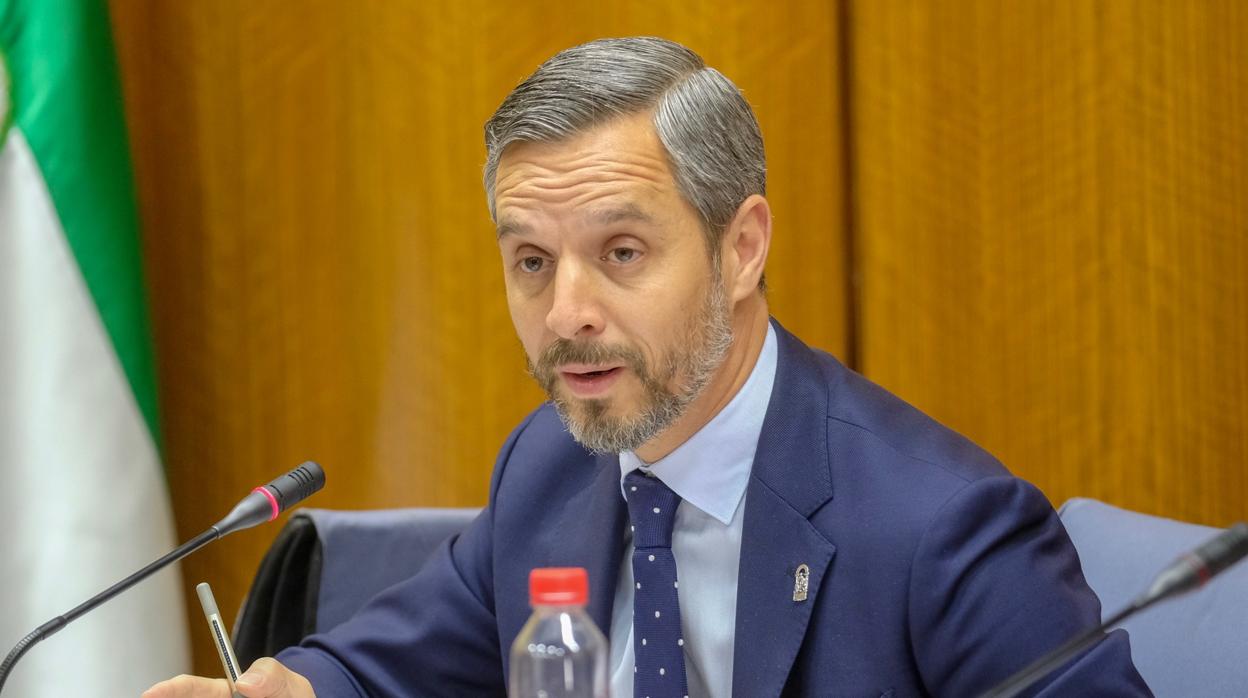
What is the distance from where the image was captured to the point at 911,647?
5.10 ft

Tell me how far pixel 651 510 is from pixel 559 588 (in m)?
0.54

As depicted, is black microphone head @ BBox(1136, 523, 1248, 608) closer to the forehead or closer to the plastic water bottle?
the plastic water bottle

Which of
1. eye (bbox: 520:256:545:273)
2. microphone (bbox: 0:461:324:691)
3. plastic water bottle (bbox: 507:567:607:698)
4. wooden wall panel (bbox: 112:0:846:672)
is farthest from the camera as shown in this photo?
wooden wall panel (bbox: 112:0:846:672)

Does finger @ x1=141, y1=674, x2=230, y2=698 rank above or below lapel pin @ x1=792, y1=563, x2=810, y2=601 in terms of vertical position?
below

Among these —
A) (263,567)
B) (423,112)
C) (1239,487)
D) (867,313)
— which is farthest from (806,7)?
(263,567)

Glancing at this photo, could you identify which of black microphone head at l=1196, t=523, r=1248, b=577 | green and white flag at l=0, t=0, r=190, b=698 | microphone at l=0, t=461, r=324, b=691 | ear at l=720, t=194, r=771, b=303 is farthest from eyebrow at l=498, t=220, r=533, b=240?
green and white flag at l=0, t=0, r=190, b=698

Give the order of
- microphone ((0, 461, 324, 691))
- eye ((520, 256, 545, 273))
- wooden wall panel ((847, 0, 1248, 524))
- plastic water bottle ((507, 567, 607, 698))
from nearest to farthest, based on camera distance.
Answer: plastic water bottle ((507, 567, 607, 698)) < microphone ((0, 461, 324, 691)) < eye ((520, 256, 545, 273)) < wooden wall panel ((847, 0, 1248, 524))

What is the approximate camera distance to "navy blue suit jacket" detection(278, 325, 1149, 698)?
4.80ft

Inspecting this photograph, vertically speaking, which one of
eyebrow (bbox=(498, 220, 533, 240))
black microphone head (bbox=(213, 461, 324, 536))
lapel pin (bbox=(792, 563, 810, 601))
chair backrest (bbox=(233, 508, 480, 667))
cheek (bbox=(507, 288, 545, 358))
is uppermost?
eyebrow (bbox=(498, 220, 533, 240))

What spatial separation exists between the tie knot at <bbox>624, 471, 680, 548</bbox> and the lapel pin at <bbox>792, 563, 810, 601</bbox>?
171mm

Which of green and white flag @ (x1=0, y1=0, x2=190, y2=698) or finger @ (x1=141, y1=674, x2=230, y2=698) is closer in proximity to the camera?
finger @ (x1=141, y1=674, x2=230, y2=698)

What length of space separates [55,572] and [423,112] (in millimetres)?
1088

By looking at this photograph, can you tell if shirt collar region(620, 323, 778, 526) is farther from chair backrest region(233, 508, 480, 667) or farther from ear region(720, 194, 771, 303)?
chair backrest region(233, 508, 480, 667)

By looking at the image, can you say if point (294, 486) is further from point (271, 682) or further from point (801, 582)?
point (801, 582)
